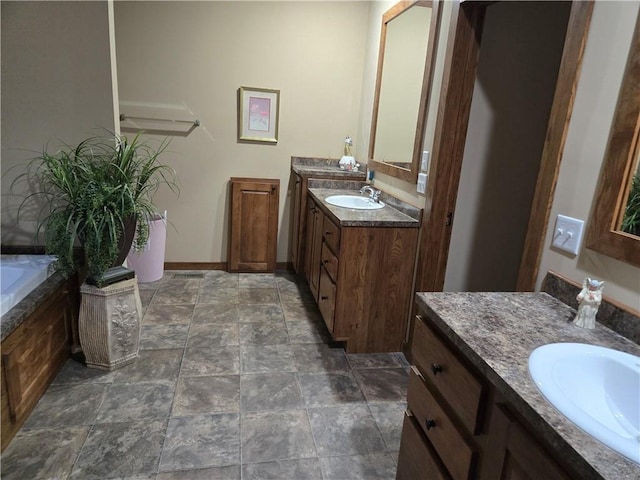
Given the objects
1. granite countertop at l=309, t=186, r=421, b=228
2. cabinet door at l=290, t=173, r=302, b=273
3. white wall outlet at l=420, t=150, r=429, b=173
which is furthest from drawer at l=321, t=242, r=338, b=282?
cabinet door at l=290, t=173, r=302, b=273

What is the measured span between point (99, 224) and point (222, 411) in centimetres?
110

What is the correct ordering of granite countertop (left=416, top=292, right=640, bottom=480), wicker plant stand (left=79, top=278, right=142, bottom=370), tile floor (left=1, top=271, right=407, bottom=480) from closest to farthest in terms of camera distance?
1. granite countertop (left=416, top=292, right=640, bottom=480)
2. tile floor (left=1, top=271, right=407, bottom=480)
3. wicker plant stand (left=79, top=278, right=142, bottom=370)

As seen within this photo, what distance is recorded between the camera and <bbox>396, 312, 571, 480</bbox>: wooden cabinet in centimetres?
87

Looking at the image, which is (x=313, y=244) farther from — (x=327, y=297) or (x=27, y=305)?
(x=27, y=305)

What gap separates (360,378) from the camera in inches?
92.8

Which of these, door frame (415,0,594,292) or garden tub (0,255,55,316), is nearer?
garden tub (0,255,55,316)

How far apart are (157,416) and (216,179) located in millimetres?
2291

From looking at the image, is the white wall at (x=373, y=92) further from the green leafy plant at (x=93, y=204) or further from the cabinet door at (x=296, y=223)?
the green leafy plant at (x=93, y=204)

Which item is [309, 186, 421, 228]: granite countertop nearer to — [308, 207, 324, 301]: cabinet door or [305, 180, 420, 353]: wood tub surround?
[305, 180, 420, 353]: wood tub surround

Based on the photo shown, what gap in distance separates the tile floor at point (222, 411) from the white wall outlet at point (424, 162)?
3.83ft

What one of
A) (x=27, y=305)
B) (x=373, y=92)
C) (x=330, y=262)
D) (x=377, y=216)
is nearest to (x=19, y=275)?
(x=27, y=305)

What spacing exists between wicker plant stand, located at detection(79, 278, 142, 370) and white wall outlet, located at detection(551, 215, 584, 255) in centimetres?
203

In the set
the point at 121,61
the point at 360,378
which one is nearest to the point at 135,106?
the point at 121,61

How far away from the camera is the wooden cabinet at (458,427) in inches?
34.4
